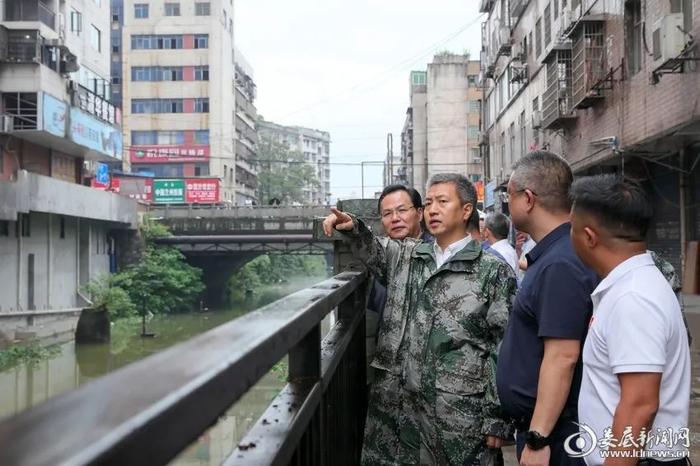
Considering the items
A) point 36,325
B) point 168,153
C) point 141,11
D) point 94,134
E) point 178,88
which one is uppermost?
point 141,11

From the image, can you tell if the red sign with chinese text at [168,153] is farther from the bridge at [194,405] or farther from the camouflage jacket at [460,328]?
the bridge at [194,405]

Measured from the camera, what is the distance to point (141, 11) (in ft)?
181

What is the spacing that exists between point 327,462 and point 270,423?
773mm

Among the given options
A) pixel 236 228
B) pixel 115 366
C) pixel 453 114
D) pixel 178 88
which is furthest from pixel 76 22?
pixel 178 88

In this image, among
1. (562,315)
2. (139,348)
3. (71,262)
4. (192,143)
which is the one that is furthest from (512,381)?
(192,143)

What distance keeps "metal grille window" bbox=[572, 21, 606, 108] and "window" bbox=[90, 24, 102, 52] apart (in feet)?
73.3

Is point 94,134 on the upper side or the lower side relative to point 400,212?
upper

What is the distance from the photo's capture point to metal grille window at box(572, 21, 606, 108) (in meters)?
14.3

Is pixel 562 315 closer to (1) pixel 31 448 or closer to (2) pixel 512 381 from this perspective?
(2) pixel 512 381

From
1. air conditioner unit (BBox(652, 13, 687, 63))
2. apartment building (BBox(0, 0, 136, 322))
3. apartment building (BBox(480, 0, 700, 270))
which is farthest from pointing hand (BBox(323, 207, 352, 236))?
apartment building (BBox(0, 0, 136, 322))

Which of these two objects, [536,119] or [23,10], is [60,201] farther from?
[536,119]

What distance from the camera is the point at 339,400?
2631 millimetres

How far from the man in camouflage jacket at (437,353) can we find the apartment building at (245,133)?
5654 centimetres

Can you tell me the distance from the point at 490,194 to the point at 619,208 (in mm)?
25997
